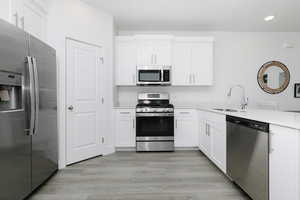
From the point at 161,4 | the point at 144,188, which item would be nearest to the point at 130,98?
the point at 161,4

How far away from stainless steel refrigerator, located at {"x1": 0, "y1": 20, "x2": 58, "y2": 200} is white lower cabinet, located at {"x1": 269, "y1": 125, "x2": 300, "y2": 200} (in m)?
2.24

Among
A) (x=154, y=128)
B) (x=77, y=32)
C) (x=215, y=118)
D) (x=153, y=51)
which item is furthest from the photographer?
(x=153, y=51)

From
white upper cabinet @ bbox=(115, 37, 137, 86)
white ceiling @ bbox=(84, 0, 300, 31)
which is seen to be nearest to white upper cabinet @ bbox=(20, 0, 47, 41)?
white ceiling @ bbox=(84, 0, 300, 31)

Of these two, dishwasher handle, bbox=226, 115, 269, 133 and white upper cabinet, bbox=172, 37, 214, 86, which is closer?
dishwasher handle, bbox=226, 115, 269, 133

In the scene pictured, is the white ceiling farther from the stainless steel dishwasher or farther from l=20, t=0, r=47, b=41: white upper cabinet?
the stainless steel dishwasher

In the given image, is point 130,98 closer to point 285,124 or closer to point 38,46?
point 38,46

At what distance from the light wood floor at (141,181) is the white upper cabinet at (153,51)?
1991 mm

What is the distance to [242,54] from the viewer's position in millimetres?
4988

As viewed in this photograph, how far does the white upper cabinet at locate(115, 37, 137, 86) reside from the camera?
178 inches

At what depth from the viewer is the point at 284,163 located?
5.34 ft

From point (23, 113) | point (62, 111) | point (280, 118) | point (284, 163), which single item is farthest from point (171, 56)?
point (284, 163)

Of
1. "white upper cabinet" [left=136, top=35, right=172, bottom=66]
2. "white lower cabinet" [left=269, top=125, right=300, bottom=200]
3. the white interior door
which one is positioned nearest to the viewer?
"white lower cabinet" [left=269, top=125, right=300, bottom=200]

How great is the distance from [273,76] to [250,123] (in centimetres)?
350

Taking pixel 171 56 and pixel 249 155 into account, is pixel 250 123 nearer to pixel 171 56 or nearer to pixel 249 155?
pixel 249 155
